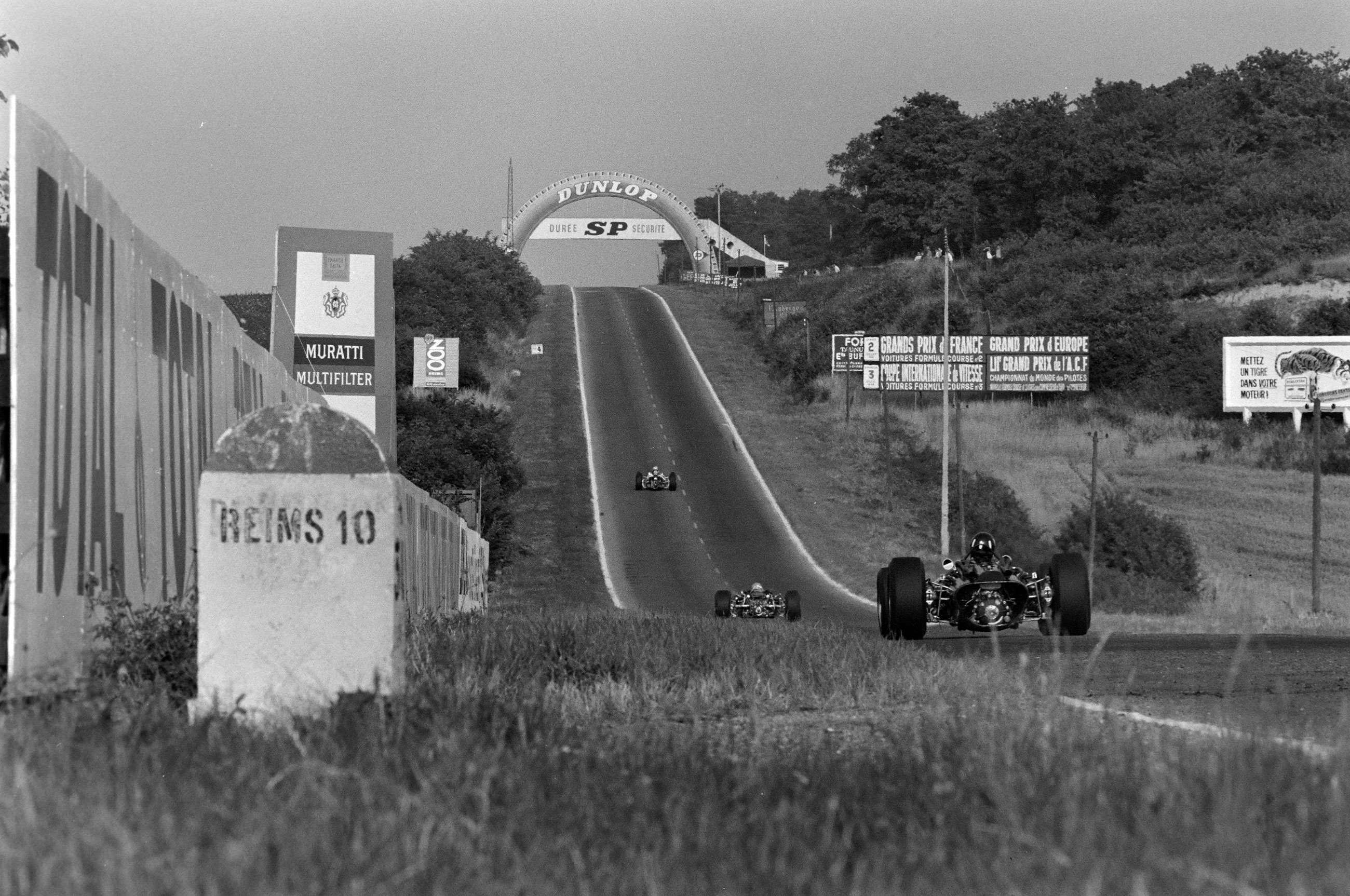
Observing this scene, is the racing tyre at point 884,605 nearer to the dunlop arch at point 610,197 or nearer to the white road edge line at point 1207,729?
the white road edge line at point 1207,729

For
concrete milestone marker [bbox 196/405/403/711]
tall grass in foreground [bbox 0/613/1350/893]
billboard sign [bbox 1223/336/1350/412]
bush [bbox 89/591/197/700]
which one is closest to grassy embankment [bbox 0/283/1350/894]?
tall grass in foreground [bbox 0/613/1350/893]

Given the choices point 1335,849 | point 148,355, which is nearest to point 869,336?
point 148,355

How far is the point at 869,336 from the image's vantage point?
81375 millimetres

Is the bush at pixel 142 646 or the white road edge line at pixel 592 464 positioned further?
the white road edge line at pixel 592 464

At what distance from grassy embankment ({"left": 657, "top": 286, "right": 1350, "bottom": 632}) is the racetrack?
1.29 m

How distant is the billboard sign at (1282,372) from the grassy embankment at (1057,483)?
1875 mm

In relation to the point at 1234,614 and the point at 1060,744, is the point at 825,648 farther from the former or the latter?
the point at 1234,614

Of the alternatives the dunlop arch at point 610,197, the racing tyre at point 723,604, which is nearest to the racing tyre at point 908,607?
the racing tyre at point 723,604

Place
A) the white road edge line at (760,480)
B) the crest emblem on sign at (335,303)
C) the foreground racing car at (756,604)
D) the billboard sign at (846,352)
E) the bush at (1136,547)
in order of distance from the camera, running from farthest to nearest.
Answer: the billboard sign at (846,352), the white road edge line at (760,480), the bush at (1136,547), the foreground racing car at (756,604), the crest emblem on sign at (335,303)

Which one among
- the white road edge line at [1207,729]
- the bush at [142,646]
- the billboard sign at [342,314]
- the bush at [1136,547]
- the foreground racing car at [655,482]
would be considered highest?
the billboard sign at [342,314]

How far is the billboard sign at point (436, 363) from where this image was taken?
2496 inches

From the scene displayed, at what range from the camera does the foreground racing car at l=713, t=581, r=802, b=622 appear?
31031mm

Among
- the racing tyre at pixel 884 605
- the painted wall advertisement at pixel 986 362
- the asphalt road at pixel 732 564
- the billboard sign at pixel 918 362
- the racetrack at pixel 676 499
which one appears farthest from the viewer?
the painted wall advertisement at pixel 986 362

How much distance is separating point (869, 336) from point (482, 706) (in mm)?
75659
